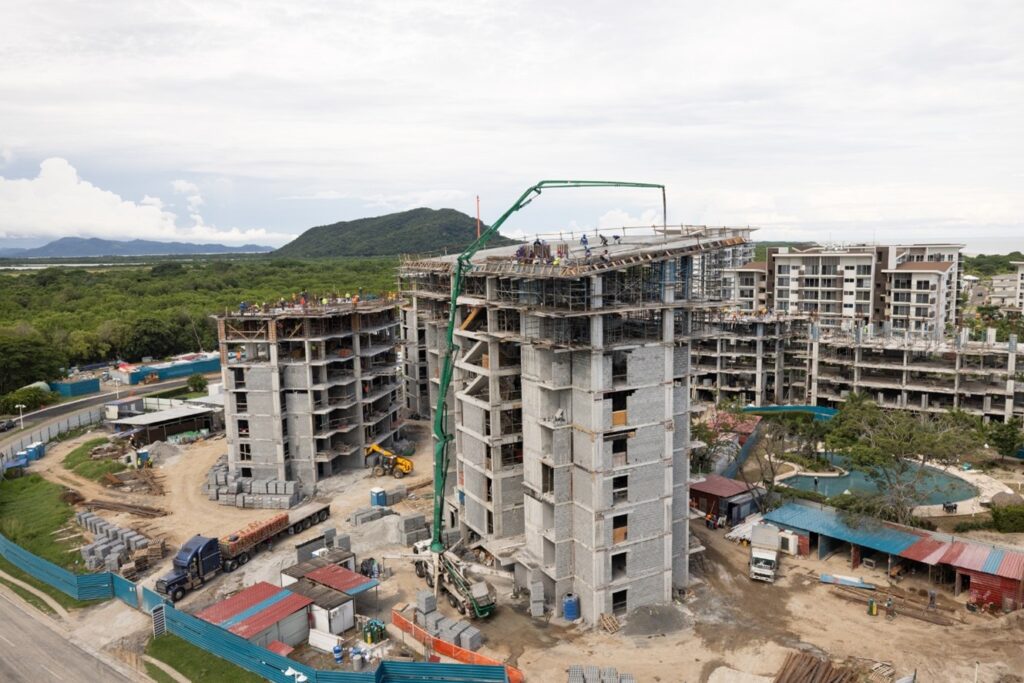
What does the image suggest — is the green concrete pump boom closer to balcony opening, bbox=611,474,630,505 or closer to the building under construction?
the building under construction

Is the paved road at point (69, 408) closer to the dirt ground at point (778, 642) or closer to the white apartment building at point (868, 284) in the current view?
the dirt ground at point (778, 642)

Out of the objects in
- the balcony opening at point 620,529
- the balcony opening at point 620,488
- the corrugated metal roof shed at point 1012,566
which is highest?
the balcony opening at point 620,488

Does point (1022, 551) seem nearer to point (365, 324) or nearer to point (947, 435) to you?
point (947, 435)

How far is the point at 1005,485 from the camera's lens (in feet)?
199

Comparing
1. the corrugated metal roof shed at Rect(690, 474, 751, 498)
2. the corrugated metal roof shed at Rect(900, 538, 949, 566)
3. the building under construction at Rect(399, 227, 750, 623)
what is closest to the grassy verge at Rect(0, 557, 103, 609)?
the building under construction at Rect(399, 227, 750, 623)

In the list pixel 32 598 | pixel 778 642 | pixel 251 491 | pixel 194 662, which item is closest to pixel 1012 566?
pixel 778 642

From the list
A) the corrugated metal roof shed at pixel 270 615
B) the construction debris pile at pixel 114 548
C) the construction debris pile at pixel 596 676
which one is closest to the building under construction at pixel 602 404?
the construction debris pile at pixel 596 676

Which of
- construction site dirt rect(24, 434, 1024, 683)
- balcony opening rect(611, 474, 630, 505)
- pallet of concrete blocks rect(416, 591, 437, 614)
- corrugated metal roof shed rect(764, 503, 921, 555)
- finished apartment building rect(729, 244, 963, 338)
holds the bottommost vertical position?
Result: construction site dirt rect(24, 434, 1024, 683)

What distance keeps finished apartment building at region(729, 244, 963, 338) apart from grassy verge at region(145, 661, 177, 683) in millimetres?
80986

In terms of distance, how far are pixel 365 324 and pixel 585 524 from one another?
3789 centimetres

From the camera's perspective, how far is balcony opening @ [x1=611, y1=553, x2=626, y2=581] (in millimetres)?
40219

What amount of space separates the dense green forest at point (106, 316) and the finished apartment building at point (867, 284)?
216 ft

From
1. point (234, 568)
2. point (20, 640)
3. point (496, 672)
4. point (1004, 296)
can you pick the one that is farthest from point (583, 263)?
point (1004, 296)

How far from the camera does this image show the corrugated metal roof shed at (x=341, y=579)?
40.5 m
